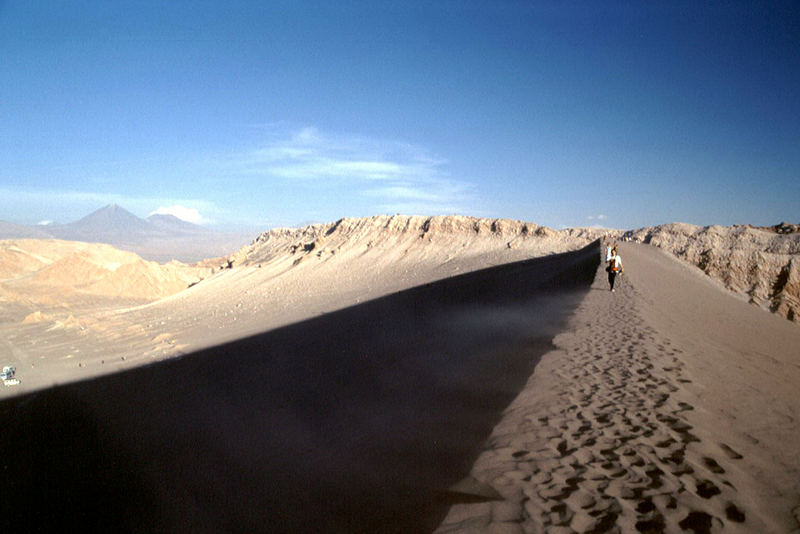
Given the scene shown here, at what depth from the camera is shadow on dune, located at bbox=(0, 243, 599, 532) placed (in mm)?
3902

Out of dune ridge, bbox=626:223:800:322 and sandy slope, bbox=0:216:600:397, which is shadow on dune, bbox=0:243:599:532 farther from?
dune ridge, bbox=626:223:800:322

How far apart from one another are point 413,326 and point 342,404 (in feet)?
18.4

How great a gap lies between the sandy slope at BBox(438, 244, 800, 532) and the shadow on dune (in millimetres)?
437

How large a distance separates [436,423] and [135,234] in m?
165

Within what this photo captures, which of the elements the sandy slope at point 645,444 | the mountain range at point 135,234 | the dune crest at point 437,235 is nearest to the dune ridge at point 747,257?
the dune crest at point 437,235

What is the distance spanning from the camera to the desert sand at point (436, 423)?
3.02 meters

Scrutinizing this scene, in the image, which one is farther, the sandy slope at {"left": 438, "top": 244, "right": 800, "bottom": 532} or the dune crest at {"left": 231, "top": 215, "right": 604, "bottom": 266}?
the dune crest at {"left": 231, "top": 215, "right": 604, "bottom": 266}

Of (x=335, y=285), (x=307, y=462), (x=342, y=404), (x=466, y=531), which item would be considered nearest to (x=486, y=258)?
(x=335, y=285)

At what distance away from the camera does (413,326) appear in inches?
475

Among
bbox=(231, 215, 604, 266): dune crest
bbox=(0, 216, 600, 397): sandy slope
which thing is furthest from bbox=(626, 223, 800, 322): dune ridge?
bbox=(0, 216, 600, 397): sandy slope

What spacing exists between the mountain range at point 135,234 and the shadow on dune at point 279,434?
307 feet

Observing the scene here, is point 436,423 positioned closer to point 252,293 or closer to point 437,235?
point 252,293

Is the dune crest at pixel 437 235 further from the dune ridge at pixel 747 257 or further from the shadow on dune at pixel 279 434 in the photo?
the shadow on dune at pixel 279 434

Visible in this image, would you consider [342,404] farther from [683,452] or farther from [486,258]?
[486,258]
